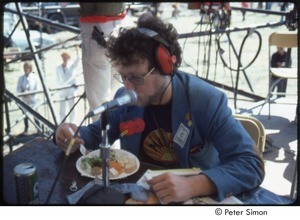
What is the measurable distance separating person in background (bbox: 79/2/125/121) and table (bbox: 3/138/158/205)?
101 cm

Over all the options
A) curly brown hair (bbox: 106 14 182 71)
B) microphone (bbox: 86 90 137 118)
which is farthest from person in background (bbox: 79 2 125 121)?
microphone (bbox: 86 90 137 118)

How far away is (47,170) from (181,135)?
558 mm

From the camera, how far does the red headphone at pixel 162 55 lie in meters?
1.49

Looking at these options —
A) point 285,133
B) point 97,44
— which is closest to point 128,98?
point 97,44

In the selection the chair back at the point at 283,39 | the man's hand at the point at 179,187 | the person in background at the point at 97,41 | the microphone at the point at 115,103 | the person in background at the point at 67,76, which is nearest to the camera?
the microphone at the point at 115,103

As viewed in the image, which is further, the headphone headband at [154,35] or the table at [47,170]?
the headphone headband at [154,35]

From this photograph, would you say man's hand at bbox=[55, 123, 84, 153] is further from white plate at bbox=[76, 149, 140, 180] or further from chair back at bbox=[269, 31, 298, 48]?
chair back at bbox=[269, 31, 298, 48]

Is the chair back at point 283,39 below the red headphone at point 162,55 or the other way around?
below

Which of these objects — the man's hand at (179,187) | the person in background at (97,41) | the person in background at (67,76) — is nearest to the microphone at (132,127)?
the man's hand at (179,187)

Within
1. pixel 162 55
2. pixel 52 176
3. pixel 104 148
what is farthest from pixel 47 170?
pixel 162 55

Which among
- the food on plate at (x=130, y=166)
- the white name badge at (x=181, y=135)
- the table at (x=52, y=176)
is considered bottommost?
the table at (x=52, y=176)

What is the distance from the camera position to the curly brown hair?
1.50m

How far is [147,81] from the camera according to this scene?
150 centimetres

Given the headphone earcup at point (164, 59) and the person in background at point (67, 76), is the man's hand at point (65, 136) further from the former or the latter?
the person in background at point (67, 76)
